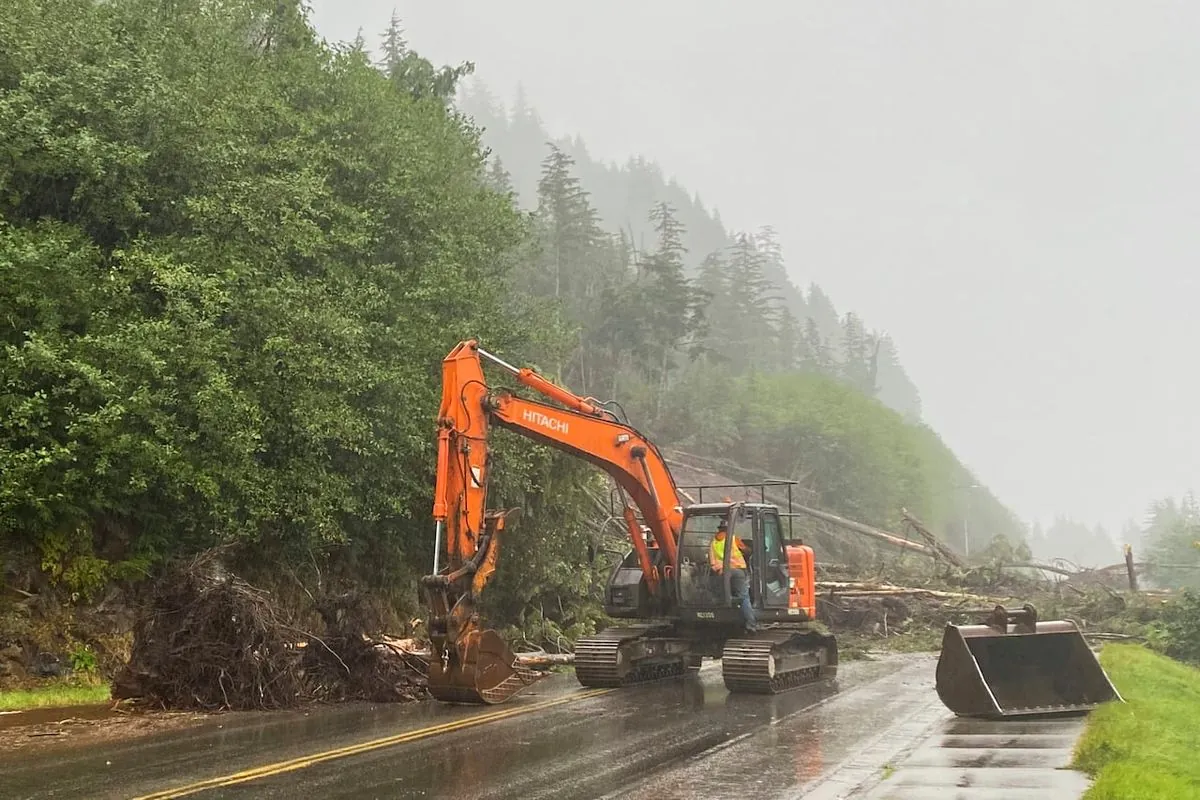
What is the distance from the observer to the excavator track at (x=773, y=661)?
14461 mm

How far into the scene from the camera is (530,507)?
861 inches

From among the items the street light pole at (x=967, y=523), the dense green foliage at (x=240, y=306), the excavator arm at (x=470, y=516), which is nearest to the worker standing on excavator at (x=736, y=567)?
the dense green foliage at (x=240, y=306)

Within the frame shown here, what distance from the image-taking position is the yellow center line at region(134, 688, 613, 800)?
7.87 m

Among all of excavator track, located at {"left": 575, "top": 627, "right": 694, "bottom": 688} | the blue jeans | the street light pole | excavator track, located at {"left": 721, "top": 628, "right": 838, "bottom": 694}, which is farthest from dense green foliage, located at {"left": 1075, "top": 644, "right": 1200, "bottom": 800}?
the street light pole

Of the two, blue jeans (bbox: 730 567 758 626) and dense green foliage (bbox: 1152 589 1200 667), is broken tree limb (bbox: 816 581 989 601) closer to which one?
dense green foliage (bbox: 1152 589 1200 667)

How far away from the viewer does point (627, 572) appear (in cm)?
1683

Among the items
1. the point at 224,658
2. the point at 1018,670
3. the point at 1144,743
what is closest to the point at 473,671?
the point at 224,658

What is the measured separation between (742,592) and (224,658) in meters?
7.63

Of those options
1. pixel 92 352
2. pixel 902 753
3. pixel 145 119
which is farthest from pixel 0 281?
pixel 902 753

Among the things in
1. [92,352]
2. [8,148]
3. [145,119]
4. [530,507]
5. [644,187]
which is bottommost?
[530,507]

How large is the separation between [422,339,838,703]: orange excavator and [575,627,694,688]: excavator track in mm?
22

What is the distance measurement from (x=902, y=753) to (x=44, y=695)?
10818 millimetres

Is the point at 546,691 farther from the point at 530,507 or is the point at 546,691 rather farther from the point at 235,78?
the point at 235,78

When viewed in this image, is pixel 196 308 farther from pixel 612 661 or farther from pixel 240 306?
pixel 612 661
